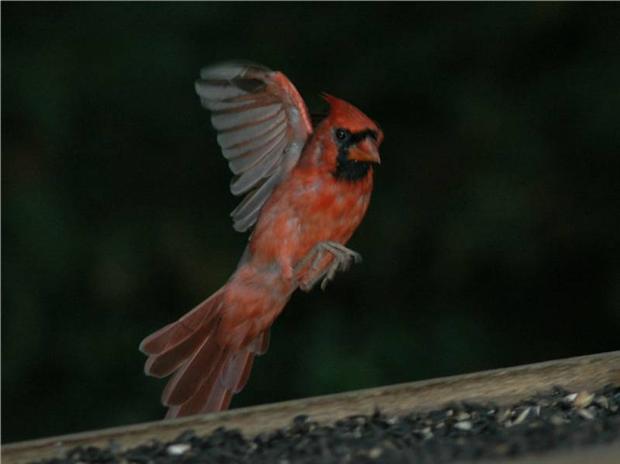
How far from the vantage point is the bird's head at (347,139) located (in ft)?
10.4

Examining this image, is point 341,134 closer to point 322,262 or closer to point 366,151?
point 366,151

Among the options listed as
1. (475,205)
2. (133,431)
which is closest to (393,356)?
(475,205)

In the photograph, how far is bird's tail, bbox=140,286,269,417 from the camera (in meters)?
3.32

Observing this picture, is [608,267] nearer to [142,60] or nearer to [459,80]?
[459,80]

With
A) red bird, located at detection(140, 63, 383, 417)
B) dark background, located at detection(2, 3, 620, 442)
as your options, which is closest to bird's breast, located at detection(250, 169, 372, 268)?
red bird, located at detection(140, 63, 383, 417)

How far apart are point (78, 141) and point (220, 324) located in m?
1.74

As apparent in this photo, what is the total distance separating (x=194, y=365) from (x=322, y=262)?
1.29 feet

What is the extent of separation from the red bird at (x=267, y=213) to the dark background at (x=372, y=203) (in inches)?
52.5

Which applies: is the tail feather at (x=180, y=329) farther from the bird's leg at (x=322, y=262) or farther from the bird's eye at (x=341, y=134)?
the bird's eye at (x=341, y=134)

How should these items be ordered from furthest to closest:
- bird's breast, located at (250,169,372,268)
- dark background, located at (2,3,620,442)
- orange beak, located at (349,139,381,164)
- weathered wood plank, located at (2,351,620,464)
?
1. dark background, located at (2,3,620,442)
2. bird's breast, located at (250,169,372,268)
3. orange beak, located at (349,139,381,164)
4. weathered wood plank, located at (2,351,620,464)

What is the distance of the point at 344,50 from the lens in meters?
4.79

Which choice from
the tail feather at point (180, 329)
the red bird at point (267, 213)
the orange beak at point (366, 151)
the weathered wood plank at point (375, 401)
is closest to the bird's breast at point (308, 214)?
the red bird at point (267, 213)

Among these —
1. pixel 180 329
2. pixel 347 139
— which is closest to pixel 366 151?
pixel 347 139

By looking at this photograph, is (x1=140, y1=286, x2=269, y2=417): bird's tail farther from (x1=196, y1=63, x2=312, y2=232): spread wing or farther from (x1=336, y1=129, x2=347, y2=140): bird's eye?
(x1=336, y1=129, x2=347, y2=140): bird's eye
